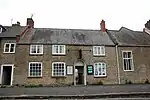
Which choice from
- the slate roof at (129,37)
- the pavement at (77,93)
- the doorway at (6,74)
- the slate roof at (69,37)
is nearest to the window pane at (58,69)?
the slate roof at (69,37)

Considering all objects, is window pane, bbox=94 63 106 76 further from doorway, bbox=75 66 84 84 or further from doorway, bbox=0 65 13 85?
doorway, bbox=0 65 13 85

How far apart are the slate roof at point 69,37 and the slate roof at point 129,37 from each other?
1340 mm

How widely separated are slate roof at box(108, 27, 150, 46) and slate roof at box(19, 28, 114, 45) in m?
1.34

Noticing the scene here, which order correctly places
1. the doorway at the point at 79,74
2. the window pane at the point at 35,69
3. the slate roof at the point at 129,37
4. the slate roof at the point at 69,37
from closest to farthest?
the window pane at the point at 35,69
the doorway at the point at 79,74
the slate roof at the point at 69,37
the slate roof at the point at 129,37

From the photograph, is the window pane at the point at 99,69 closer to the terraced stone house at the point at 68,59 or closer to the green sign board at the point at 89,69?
the terraced stone house at the point at 68,59

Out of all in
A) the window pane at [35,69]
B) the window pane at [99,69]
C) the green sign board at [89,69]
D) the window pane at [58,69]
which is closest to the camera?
the window pane at [35,69]

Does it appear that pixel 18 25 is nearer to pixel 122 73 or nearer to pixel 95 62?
pixel 95 62

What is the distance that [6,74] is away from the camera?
85.1 feet

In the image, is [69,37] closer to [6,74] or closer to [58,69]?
[58,69]

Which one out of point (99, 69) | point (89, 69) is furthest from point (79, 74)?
point (99, 69)

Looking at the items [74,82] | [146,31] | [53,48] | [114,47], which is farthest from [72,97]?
[146,31]

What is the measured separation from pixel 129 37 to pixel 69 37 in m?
9.63

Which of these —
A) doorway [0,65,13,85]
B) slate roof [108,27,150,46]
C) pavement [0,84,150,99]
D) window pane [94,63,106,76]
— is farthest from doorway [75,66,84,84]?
pavement [0,84,150,99]

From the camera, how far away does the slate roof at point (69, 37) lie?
27109mm
